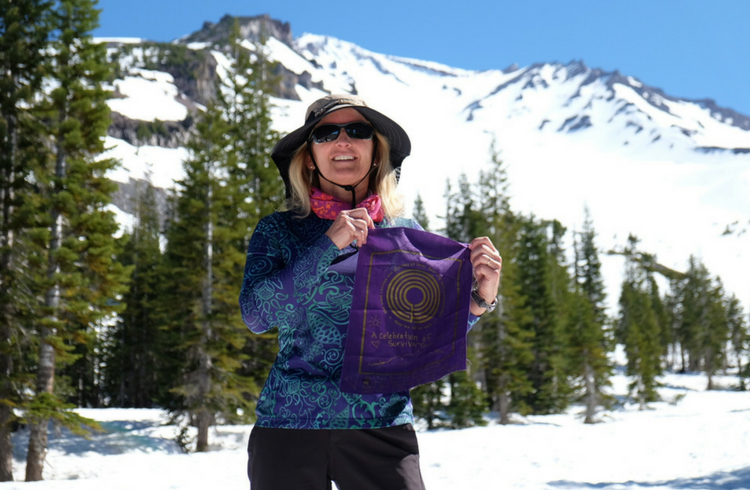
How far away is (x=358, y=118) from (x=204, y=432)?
22.2 m

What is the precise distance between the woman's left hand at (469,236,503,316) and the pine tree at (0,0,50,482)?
57.3 ft

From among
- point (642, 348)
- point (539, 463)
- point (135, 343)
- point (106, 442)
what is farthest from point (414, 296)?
point (642, 348)

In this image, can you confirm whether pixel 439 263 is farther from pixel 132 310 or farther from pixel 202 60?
pixel 202 60

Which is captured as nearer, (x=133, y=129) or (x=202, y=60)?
(x=133, y=129)

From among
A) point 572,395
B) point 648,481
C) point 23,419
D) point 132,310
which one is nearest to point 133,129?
point 132,310

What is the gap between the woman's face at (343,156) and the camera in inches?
98.7

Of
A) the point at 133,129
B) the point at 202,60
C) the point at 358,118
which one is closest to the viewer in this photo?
the point at 358,118

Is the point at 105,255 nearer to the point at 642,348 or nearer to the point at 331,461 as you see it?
the point at 331,461

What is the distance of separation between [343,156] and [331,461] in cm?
116

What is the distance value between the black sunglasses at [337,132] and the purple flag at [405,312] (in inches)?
17.9

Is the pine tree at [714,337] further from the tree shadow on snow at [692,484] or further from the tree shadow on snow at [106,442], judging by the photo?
the tree shadow on snow at [692,484]

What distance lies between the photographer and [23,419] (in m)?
16.8

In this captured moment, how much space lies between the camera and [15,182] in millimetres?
17859

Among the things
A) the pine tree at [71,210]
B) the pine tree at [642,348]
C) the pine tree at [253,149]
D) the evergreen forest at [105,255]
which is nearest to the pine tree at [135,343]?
the evergreen forest at [105,255]
